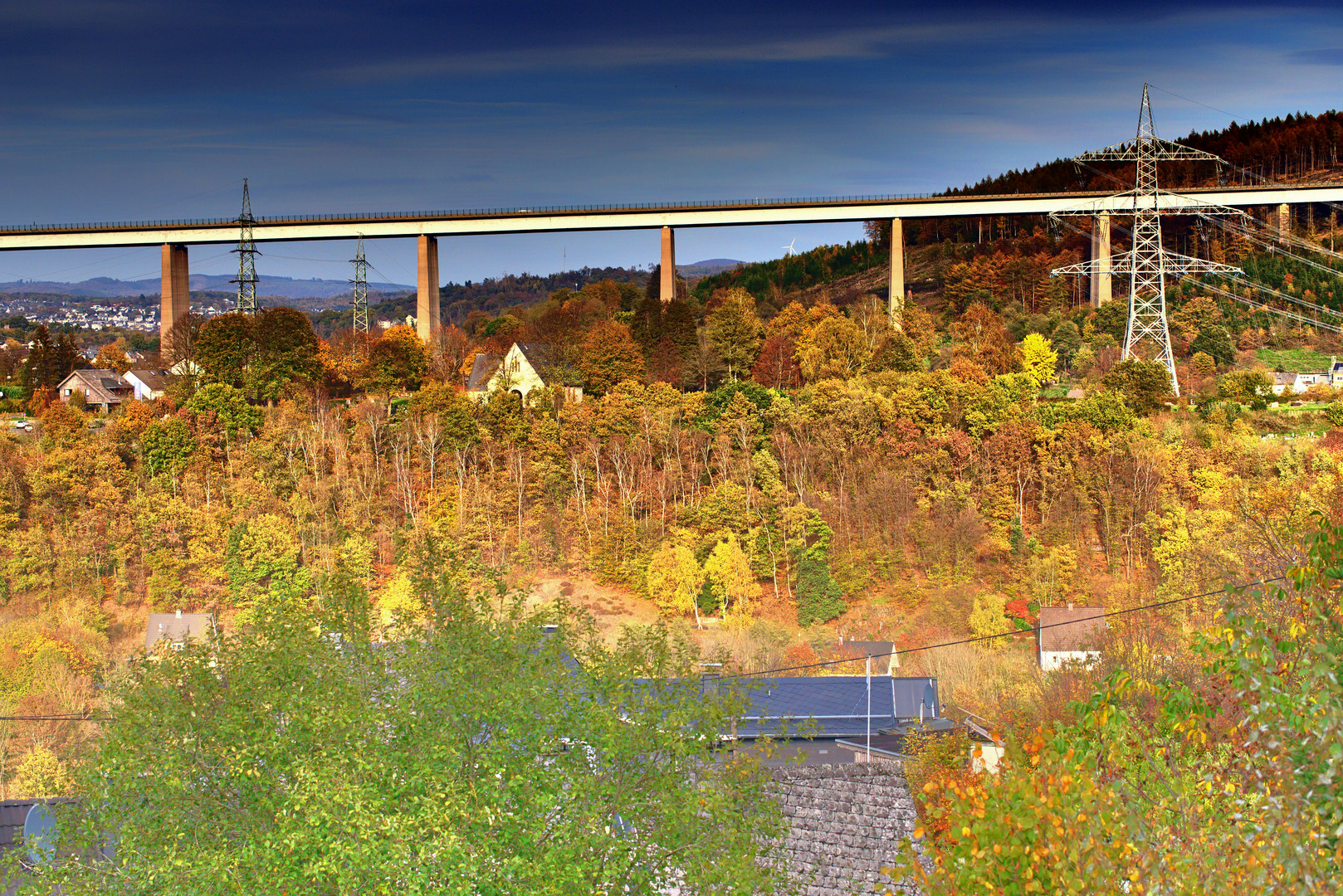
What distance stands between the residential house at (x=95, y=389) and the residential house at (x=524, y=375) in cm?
1509

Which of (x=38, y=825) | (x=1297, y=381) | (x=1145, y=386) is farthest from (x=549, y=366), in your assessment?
(x=38, y=825)

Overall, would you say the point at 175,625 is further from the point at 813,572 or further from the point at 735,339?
the point at 735,339

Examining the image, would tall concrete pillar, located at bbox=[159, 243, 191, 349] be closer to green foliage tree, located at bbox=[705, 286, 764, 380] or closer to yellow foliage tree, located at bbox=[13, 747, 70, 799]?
green foliage tree, located at bbox=[705, 286, 764, 380]

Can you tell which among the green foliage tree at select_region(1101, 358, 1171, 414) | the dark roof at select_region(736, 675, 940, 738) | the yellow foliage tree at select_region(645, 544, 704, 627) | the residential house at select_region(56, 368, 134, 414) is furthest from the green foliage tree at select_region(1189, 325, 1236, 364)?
the residential house at select_region(56, 368, 134, 414)

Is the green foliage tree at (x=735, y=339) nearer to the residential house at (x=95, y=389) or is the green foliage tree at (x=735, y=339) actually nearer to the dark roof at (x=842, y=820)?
the residential house at (x=95, y=389)

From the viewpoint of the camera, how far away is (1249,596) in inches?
220

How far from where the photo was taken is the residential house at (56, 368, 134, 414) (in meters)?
47.7

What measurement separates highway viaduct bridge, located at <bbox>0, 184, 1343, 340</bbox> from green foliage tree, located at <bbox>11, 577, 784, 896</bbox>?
123 ft

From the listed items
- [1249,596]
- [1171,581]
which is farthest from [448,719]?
[1171,581]

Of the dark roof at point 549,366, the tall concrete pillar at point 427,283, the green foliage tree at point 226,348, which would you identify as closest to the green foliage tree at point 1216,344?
the dark roof at point 549,366

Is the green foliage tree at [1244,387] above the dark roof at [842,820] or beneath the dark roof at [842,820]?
above

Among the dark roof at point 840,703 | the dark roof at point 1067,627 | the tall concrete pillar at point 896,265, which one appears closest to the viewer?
the dark roof at point 840,703

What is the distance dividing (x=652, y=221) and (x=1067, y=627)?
28410 mm

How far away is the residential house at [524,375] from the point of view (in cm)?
4491
